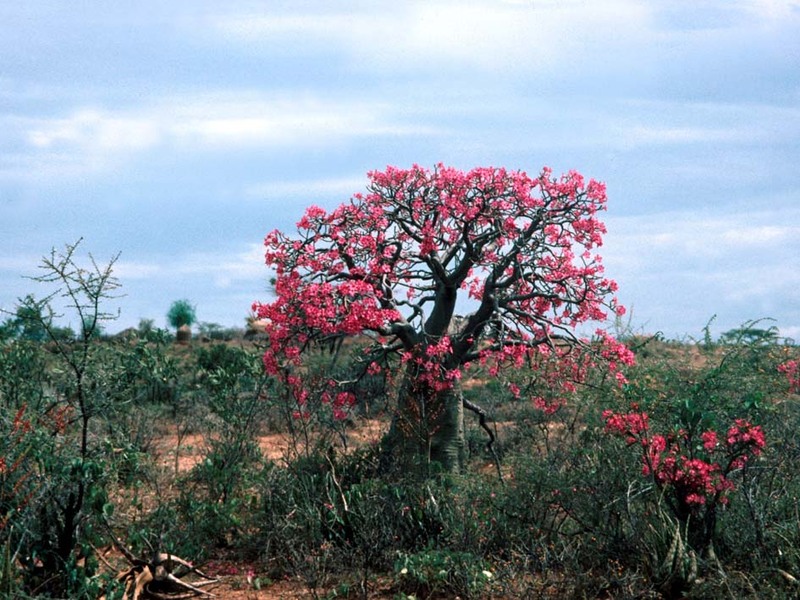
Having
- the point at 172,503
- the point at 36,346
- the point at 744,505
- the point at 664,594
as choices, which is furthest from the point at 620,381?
the point at 36,346

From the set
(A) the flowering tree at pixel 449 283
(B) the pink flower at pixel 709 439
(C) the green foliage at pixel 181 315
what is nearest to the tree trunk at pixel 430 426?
(A) the flowering tree at pixel 449 283

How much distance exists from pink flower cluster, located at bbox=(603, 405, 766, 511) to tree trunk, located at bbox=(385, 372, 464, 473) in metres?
3.38

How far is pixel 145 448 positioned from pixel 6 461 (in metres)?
6.01

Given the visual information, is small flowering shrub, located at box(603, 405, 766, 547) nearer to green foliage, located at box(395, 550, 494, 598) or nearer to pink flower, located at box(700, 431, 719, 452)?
pink flower, located at box(700, 431, 719, 452)

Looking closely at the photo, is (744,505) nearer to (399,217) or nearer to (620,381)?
(620,381)

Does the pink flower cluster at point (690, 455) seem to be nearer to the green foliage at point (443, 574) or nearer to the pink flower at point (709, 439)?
the pink flower at point (709, 439)

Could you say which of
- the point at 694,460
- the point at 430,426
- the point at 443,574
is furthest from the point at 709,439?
the point at 430,426

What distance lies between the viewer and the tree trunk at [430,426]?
427 inches

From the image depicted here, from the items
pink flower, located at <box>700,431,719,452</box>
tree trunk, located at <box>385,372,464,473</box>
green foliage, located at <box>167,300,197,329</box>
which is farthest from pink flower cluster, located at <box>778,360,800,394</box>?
green foliage, located at <box>167,300,197,329</box>

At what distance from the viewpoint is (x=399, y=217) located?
11898 millimetres

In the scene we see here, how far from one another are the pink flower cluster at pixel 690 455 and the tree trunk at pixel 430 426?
11.1ft

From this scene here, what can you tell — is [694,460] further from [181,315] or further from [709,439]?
[181,315]

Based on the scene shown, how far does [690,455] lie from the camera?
754 cm

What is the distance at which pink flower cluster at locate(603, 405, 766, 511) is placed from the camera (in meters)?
7.38
